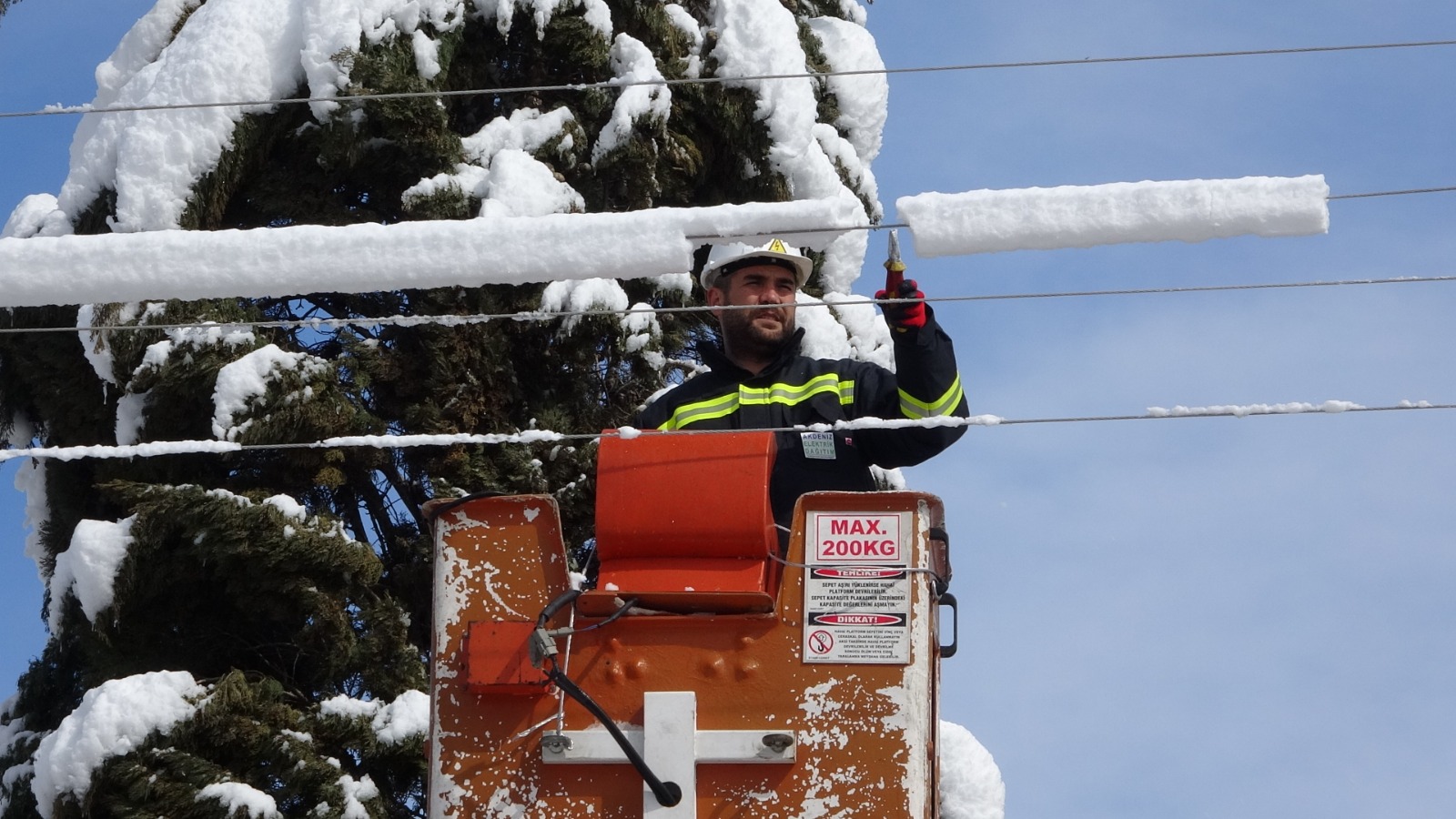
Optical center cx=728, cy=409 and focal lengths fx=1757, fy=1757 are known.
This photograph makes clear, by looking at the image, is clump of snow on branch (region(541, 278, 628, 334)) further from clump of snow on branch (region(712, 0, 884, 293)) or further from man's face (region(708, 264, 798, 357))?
man's face (region(708, 264, 798, 357))

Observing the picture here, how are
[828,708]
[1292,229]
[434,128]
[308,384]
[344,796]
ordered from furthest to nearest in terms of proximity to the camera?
[434,128]
[308,384]
[344,796]
[1292,229]
[828,708]

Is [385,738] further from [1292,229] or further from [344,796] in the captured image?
[1292,229]

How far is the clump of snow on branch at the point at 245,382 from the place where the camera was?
21.3 feet

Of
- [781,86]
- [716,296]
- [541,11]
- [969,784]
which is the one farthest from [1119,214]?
[541,11]

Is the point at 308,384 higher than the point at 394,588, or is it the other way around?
the point at 308,384

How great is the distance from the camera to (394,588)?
720 centimetres

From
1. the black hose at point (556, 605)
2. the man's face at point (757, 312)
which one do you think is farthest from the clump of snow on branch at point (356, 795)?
the black hose at point (556, 605)

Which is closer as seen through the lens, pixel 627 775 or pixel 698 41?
pixel 627 775

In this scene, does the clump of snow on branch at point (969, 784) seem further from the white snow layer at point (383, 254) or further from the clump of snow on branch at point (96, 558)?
the clump of snow on branch at point (96, 558)

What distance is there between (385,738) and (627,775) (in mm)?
2993

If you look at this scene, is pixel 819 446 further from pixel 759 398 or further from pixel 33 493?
pixel 33 493

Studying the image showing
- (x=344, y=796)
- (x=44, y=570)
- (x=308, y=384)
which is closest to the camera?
(x=344, y=796)

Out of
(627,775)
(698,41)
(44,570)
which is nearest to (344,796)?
(44,570)

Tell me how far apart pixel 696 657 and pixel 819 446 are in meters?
0.87
